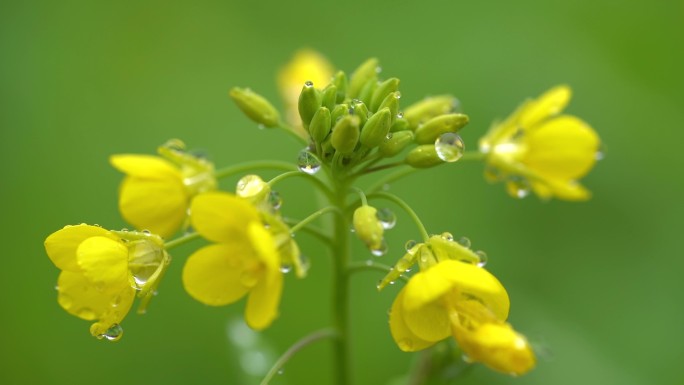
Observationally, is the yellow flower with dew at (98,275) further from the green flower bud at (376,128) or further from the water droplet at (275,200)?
the green flower bud at (376,128)

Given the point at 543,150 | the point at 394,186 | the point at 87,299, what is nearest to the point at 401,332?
the point at 87,299

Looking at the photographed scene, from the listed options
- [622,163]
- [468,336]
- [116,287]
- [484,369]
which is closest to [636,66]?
[622,163]

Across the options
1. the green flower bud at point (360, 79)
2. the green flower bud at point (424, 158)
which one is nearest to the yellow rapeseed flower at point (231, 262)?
the green flower bud at point (424, 158)

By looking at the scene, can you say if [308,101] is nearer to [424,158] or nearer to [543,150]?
[424,158]

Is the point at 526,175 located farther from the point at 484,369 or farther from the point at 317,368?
the point at 317,368

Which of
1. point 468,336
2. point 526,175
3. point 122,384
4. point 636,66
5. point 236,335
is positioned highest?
point 636,66

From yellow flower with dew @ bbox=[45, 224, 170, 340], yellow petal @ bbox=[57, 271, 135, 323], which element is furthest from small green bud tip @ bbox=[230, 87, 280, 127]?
yellow petal @ bbox=[57, 271, 135, 323]
